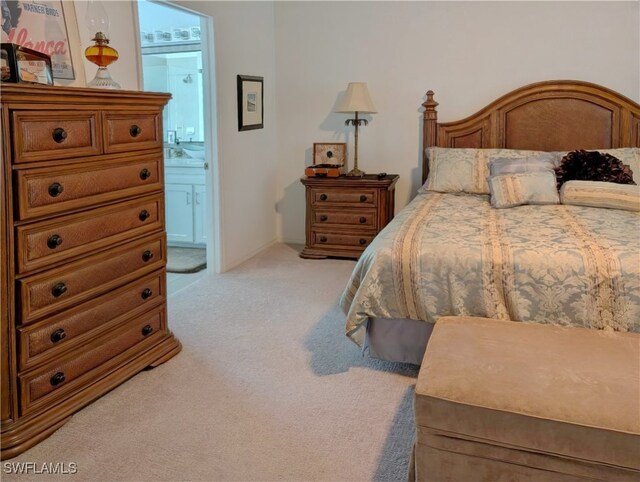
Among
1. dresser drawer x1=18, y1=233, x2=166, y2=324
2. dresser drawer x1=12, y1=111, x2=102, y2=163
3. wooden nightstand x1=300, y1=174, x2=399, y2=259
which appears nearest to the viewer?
dresser drawer x1=12, y1=111, x2=102, y2=163

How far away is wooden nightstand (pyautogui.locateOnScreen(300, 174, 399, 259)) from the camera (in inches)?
188

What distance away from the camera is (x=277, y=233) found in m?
5.62

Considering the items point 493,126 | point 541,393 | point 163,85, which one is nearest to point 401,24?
point 493,126

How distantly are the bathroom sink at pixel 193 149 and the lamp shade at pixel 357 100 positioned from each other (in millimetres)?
1568

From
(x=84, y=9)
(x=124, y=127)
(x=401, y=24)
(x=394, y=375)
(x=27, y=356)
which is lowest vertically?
(x=394, y=375)

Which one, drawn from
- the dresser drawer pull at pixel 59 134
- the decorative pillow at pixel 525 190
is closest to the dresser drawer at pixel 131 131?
the dresser drawer pull at pixel 59 134

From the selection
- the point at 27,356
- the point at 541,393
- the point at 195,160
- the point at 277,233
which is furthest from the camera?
the point at 277,233

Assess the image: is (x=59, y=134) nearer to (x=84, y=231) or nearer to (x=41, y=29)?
(x=84, y=231)

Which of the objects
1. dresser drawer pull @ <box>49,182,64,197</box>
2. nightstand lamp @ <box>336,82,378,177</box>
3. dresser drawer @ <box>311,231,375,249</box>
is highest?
nightstand lamp @ <box>336,82,378,177</box>

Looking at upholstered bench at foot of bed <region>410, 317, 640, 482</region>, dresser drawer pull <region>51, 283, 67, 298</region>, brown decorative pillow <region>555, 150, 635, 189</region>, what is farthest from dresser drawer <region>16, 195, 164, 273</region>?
brown decorative pillow <region>555, 150, 635, 189</region>

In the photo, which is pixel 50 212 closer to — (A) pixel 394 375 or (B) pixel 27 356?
(B) pixel 27 356

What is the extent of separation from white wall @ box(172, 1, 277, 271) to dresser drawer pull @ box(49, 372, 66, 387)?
2279mm

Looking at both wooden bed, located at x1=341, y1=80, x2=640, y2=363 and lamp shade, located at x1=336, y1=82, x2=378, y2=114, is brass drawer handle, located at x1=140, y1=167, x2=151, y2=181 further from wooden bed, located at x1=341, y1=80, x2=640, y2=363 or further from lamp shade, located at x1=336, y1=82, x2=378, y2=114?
wooden bed, located at x1=341, y1=80, x2=640, y2=363

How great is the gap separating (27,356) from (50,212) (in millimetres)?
538
